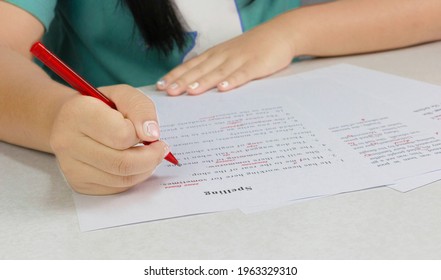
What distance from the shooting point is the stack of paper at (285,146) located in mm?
542

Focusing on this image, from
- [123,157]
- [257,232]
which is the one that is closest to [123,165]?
[123,157]

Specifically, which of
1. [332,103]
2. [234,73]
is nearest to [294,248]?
[332,103]

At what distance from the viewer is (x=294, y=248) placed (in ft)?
1.53

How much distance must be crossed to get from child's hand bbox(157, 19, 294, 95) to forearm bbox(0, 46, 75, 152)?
19 centimetres

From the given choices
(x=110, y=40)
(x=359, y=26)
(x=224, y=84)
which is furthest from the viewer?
(x=110, y=40)

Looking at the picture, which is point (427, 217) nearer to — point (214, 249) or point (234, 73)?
→ point (214, 249)

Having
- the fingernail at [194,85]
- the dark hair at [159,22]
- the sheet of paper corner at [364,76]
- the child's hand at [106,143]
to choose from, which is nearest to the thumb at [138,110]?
the child's hand at [106,143]

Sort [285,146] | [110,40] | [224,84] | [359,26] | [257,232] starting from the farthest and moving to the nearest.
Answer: [110,40], [359,26], [224,84], [285,146], [257,232]

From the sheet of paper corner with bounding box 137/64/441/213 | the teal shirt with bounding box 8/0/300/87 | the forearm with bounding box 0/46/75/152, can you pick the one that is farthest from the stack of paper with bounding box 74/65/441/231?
the teal shirt with bounding box 8/0/300/87

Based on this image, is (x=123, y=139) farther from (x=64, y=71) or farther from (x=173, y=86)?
(x=173, y=86)

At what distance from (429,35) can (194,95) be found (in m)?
0.40

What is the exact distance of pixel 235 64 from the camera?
0.89 metres

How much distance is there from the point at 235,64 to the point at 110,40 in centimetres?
29

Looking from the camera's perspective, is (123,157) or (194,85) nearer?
(123,157)
